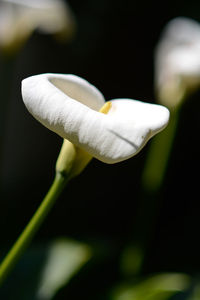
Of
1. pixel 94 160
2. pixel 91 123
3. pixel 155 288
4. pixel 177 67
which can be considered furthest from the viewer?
pixel 94 160

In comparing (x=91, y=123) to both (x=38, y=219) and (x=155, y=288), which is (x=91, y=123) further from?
(x=155, y=288)

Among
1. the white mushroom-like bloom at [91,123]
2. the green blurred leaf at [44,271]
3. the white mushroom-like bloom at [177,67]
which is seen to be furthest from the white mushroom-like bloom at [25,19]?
the white mushroom-like bloom at [91,123]

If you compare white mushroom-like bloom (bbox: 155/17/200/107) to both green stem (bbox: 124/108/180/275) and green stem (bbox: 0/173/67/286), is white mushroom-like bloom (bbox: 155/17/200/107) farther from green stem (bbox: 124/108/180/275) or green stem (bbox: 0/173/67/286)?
green stem (bbox: 0/173/67/286)

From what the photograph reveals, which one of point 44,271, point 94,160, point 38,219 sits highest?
point 38,219

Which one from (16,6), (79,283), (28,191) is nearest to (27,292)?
(79,283)

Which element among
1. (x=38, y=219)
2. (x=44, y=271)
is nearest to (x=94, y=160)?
(x=44, y=271)

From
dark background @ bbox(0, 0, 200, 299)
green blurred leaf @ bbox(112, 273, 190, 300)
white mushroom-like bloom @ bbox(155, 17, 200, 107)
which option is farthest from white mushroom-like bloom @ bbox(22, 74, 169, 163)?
dark background @ bbox(0, 0, 200, 299)

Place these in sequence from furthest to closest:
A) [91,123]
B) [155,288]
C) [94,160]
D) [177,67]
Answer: [94,160] < [177,67] < [155,288] < [91,123]
